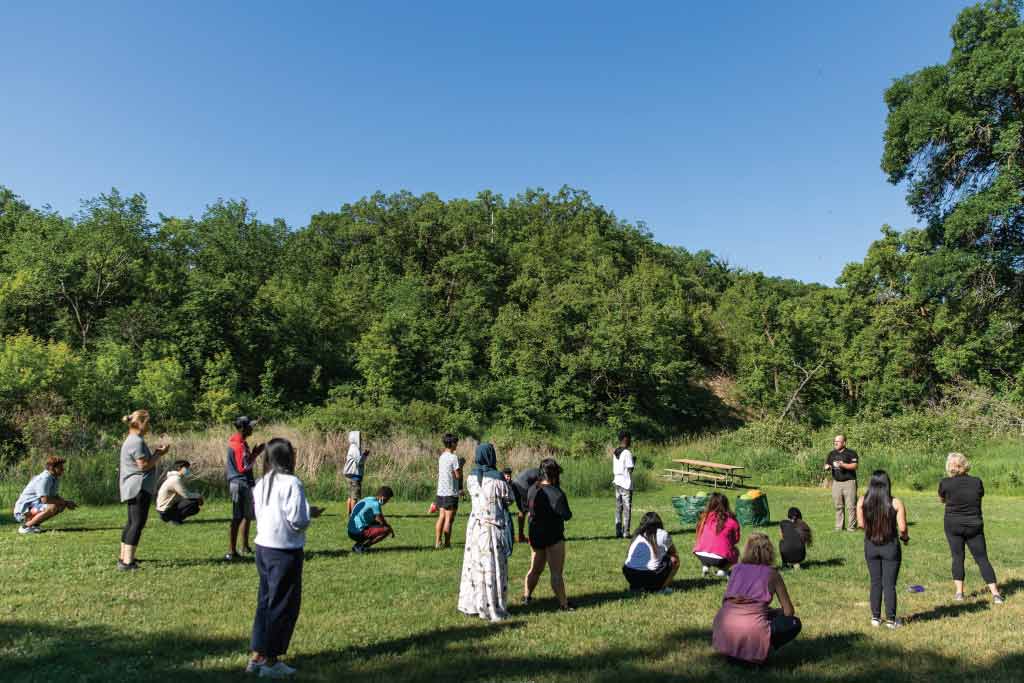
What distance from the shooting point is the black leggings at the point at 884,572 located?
22.3ft

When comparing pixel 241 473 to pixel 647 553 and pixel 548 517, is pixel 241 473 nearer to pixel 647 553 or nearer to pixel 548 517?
pixel 548 517

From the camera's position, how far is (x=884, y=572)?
6.88 meters

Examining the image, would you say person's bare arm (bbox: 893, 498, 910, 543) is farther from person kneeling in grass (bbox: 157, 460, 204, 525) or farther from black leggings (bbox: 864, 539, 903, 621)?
person kneeling in grass (bbox: 157, 460, 204, 525)

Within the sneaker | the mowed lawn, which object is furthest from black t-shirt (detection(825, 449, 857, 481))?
the sneaker

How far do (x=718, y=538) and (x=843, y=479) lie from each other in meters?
5.58

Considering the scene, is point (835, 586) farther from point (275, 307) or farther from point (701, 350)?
point (701, 350)

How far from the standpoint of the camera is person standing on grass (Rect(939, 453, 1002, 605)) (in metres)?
7.75

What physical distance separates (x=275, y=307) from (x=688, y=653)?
38327 mm

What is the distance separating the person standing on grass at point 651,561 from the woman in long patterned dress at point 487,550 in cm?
199

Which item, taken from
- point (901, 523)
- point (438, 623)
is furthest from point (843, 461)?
point (438, 623)

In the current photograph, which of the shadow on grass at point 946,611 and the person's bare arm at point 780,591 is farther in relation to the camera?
the shadow on grass at point 946,611

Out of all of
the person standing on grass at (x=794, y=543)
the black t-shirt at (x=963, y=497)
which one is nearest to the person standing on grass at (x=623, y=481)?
the person standing on grass at (x=794, y=543)

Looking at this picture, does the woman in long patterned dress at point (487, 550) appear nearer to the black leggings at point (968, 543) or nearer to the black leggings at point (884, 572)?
the black leggings at point (884, 572)

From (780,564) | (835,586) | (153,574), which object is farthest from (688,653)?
(153,574)
